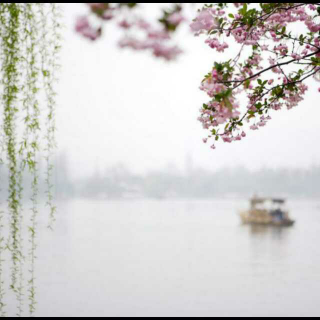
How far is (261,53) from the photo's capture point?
153cm

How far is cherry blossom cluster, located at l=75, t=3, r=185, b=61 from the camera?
642 mm

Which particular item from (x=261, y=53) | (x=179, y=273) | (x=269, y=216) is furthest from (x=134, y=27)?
(x=269, y=216)

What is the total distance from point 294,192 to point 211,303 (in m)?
14.9

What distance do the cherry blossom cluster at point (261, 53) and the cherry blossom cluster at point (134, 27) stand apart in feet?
2.20

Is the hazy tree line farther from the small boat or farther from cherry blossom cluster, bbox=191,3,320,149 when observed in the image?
cherry blossom cluster, bbox=191,3,320,149

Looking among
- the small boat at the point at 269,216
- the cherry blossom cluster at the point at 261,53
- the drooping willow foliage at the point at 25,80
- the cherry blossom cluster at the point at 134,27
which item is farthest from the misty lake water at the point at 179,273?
the cherry blossom cluster at the point at 134,27

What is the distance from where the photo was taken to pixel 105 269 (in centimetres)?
659

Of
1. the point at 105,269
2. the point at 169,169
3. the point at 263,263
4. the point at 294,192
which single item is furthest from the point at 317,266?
the point at 169,169

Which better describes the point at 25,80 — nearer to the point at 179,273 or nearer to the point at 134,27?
the point at 134,27

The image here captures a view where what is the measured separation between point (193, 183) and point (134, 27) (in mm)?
21282

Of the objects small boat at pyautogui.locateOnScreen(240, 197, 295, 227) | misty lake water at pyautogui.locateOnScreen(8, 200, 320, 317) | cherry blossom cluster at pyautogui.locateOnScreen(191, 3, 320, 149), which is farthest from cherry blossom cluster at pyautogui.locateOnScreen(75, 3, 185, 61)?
small boat at pyautogui.locateOnScreen(240, 197, 295, 227)

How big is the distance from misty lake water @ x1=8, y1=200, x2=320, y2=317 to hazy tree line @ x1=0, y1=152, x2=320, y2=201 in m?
5.85

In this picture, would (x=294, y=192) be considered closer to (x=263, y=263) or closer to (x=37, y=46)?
(x=263, y=263)

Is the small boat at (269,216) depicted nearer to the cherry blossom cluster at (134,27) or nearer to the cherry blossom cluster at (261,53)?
the cherry blossom cluster at (261,53)
